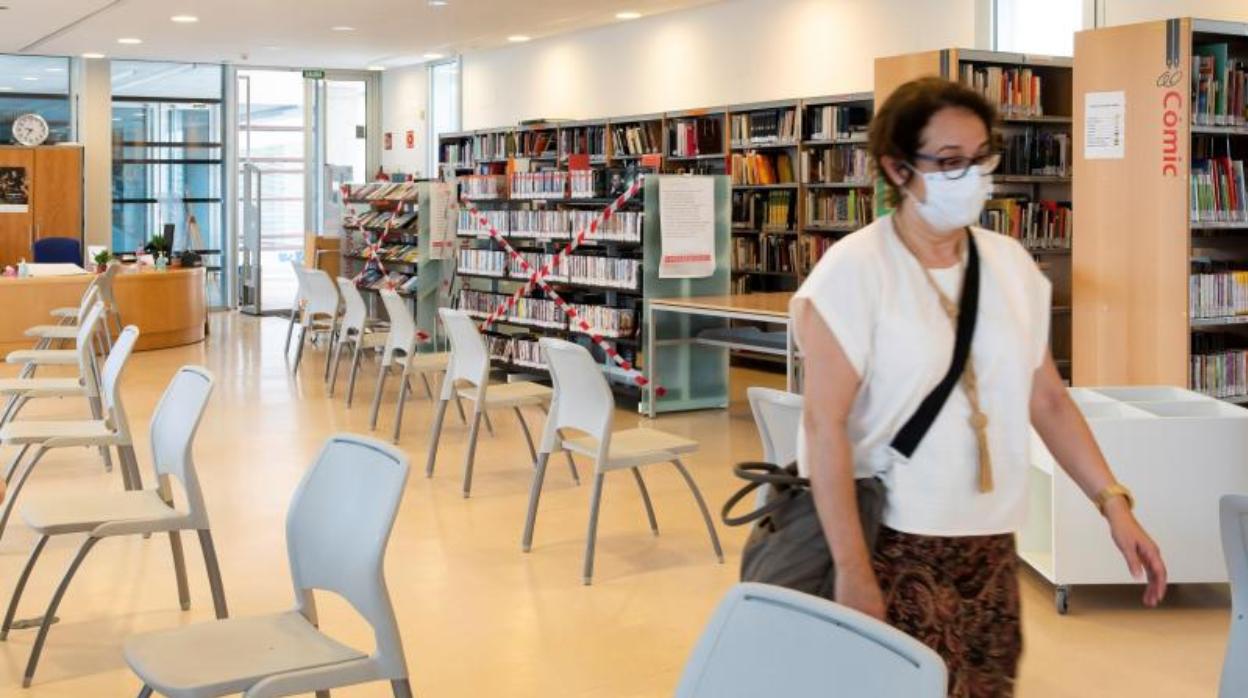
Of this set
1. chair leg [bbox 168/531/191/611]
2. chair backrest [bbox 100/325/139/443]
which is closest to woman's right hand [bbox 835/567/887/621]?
chair leg [bbox 168/531/191/611]

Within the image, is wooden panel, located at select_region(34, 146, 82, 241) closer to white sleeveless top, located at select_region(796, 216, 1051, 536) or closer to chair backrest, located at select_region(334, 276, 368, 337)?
chair backrest, located at select_region(334, 276, 368, 337)

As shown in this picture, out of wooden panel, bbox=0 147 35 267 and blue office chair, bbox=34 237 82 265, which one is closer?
blue office chair, bbox=34 237 82 265

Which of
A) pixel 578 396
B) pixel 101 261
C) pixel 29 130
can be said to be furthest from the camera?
pixel 29 130

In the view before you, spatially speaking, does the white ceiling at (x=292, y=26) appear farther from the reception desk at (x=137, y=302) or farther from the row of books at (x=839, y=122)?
the reception desk at (x=137, y=302)

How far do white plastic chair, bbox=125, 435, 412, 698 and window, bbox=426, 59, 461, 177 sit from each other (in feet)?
47.8

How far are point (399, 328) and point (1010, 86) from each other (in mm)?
3891

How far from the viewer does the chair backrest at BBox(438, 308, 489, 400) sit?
7.03 metres

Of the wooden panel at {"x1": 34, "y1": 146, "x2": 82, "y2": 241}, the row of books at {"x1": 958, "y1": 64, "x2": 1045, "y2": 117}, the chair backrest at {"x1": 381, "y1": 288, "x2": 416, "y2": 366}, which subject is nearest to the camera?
the row of books at {"x1": 958, "y1": 64, "x2": 1045, "y2": 117}

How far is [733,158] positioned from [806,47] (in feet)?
3.54

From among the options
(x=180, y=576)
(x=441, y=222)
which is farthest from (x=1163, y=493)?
(x=441, y=222)

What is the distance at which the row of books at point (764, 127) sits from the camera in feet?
37.2

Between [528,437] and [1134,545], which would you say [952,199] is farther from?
[528,437]

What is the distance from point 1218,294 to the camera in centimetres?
637

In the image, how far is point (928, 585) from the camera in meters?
2.25
